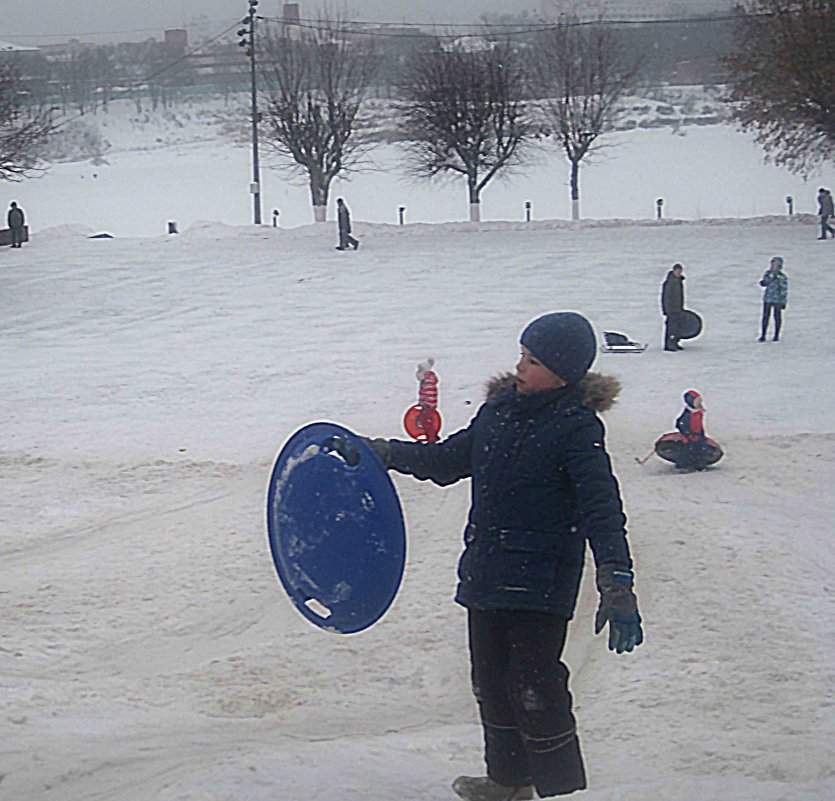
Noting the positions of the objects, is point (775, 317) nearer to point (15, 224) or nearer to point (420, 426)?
point (420, 426)

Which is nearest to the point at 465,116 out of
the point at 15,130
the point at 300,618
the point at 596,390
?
the point at 15,130

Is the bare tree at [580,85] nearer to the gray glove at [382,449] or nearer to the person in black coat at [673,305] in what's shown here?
the person in black coat at [673,305]

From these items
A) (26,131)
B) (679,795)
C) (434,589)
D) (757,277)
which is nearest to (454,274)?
(757,277)

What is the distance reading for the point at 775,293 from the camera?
2189 cm

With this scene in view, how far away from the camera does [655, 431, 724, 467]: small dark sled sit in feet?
40.4

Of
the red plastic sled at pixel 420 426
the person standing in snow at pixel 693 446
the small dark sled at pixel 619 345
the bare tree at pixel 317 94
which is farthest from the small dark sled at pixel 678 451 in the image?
the bare tree at pixel 317 94

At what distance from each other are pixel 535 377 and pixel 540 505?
446 mm

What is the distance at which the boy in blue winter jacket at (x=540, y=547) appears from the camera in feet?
13.4

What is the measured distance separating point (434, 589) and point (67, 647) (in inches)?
97.0

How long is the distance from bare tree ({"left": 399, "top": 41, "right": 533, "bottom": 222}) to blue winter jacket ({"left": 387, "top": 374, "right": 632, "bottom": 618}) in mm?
43224

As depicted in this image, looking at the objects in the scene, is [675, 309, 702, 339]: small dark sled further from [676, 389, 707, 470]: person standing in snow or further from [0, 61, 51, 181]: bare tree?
[0, 61, 51, 181]: bare tree

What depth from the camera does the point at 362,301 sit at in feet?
89.5

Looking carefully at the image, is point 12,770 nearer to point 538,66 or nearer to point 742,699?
point 742,699

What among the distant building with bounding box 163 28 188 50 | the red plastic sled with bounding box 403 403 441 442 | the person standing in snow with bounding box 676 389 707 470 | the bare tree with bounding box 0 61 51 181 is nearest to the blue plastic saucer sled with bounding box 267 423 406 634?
the red plastic sled with bounding box 403 403 441 442
